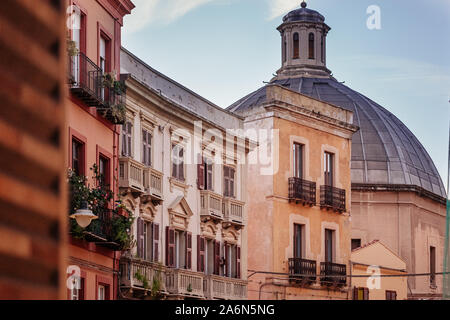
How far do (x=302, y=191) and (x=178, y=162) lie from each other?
933cm

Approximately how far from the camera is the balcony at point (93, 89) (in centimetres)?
2459

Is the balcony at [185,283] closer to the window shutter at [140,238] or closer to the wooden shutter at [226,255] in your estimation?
the window shutter at [140,238]

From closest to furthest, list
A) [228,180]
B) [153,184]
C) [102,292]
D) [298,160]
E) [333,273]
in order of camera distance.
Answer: [102,292] < [153,184] < [228,180] < [298,160] < [333,273]

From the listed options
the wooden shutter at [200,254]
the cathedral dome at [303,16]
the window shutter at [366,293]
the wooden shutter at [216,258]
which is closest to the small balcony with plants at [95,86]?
the wooden shutter at [200,254]

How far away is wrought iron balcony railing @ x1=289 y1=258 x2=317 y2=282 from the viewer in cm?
4172

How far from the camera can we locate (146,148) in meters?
32.7

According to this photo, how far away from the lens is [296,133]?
43.5 m

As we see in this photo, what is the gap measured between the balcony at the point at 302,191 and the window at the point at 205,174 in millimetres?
5959

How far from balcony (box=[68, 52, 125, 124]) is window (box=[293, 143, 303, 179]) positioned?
15.8 meters

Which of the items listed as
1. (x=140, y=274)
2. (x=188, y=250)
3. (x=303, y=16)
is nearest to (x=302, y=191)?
(x=188, y=250)

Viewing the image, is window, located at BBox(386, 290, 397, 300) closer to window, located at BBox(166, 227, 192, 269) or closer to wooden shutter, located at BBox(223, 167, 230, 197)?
A: wooden shutter, located at BBox(223, 167, 230, 197)

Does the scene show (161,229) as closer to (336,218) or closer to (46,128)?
(336,218)

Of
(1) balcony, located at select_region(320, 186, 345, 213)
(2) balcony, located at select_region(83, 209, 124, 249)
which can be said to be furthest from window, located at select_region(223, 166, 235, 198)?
(2) balcony, located at select_region(83, 209, 124, 249)

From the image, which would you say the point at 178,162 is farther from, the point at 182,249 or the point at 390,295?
the point at 390,295
